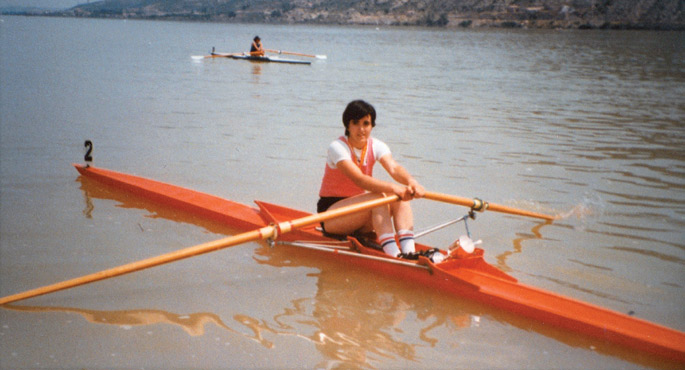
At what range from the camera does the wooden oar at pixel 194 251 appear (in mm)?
4172

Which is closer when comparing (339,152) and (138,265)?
(138,265)

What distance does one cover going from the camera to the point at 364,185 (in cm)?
501

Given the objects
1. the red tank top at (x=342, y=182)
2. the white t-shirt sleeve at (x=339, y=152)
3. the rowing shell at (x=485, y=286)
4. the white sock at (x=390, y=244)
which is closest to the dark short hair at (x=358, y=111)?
the white t-shirt sleeve at (x=339, y=152)

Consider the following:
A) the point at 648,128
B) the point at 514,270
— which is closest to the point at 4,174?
the point at 514,270

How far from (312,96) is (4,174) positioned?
1050cm

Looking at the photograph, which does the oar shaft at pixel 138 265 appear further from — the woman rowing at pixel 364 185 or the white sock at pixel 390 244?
the white sock at pixel 390 244

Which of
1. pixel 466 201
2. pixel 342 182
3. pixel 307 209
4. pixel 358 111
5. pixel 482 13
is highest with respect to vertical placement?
pixel 482 13

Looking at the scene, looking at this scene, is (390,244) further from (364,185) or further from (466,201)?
(466,201)

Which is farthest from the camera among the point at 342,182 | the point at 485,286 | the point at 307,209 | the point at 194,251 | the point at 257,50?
the point at 257,50

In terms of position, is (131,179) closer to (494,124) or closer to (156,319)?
(156,319)

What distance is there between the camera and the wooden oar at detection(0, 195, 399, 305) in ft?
13.7

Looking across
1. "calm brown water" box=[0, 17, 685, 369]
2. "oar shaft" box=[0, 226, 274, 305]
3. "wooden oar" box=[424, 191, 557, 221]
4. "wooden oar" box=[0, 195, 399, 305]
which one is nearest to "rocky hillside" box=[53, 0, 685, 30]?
"calm brown water" box=[0, 17, 685, 369]

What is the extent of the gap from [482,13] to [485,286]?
100 meters

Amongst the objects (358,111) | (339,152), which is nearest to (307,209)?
(339,152)
